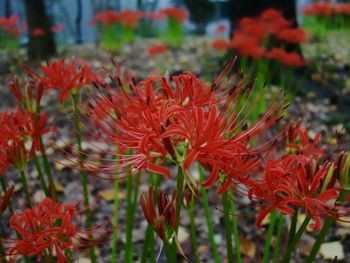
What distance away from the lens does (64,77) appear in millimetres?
1213

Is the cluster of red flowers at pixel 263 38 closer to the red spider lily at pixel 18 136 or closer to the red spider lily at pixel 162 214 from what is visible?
the red spider lily at pixel 18 136

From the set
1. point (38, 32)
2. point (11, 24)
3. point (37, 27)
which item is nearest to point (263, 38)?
point (38, 32)

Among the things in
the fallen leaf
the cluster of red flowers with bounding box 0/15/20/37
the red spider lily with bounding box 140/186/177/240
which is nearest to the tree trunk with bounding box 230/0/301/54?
the cluster of red flowers with bounding box 0/15/20/37

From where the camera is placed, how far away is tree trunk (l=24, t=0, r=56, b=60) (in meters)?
5.45

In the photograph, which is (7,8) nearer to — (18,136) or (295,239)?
(18,136)

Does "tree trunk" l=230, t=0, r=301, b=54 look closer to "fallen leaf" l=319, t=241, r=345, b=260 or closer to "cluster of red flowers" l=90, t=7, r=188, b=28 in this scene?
"cluster of red flowers" l=90, t=7, r=188, b=28

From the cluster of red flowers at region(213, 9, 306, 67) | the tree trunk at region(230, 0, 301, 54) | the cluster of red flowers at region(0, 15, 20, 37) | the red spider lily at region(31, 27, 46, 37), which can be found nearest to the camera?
the cluster of red flowers at region(213, 9, 306, 67)

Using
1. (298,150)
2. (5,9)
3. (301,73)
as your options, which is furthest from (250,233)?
(5,9)

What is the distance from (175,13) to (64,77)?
→ 15.1 ft

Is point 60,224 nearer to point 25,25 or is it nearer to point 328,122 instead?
point 328,122

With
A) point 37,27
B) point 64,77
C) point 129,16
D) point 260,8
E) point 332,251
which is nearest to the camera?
point 64,77

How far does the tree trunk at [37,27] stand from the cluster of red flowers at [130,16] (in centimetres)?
53

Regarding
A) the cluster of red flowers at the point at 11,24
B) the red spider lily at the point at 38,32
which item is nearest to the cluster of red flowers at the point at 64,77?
the cluster of red flowers at the point at 11,24

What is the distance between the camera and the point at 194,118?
0.80 metres
